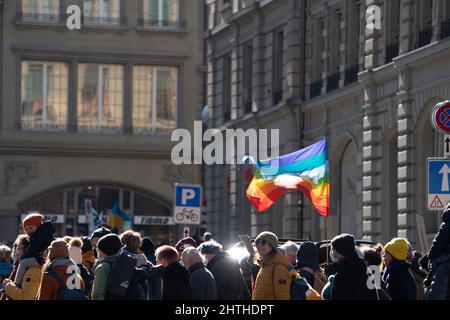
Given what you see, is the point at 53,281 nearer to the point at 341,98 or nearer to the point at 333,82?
the point at 341,98

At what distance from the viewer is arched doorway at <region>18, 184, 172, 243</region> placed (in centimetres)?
5891

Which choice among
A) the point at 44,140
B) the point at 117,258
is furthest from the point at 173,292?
the point at 44,140

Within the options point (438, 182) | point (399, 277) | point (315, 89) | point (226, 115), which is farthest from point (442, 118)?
point (226, 115)

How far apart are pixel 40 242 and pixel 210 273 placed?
2.41 meters

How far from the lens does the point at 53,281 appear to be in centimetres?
1530

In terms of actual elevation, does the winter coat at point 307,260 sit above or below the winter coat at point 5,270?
above

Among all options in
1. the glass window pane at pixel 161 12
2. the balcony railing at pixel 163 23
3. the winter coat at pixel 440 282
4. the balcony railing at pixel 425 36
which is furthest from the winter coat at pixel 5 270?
the glass window pane at pixel 161 12

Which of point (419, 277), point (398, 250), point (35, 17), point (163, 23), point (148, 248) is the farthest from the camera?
point (163, 23)

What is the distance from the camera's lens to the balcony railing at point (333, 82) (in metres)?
41.5

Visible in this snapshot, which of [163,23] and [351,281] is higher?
[163,23]

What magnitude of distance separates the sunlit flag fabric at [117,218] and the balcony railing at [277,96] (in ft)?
28.1

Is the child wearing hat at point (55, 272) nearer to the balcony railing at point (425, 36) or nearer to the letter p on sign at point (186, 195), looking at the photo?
the letter p on sign at point (186, 195)

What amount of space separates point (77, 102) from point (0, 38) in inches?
150
